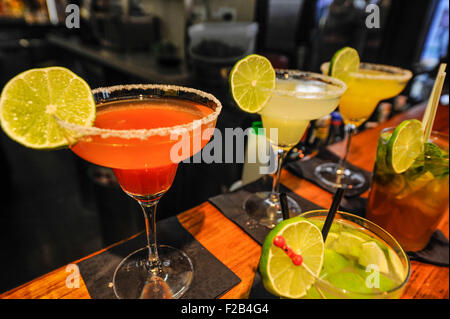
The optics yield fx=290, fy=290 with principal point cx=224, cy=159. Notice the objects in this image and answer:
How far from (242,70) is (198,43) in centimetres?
243

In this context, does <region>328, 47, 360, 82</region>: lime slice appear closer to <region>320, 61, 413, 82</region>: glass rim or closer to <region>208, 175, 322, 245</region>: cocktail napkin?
<region>320, 61, 413, 82</region>: glass rim

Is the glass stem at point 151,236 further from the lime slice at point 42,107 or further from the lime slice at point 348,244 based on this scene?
the lime slice at point 348,244

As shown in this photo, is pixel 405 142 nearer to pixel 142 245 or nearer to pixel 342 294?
pixel 342 294

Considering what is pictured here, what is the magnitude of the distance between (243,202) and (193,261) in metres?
0.36

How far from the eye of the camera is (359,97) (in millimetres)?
1341

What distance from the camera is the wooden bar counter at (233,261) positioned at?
768 millimetres

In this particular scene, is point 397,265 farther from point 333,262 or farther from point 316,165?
point 316,165

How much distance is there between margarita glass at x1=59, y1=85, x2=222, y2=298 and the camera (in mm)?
632

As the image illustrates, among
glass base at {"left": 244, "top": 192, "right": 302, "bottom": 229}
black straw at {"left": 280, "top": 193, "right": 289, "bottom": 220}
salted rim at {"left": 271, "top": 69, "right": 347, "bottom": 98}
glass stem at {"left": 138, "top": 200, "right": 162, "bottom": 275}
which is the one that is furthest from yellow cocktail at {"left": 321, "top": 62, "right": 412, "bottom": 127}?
glass stem at {"left": 138, "top": 200, "right": 162, "bottom": 275}

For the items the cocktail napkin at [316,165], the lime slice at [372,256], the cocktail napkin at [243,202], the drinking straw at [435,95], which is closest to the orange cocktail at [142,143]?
the cocktail napkin at [243,202]

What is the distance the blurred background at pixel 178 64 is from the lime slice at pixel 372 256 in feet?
2.65

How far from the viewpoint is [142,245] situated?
3.15ft

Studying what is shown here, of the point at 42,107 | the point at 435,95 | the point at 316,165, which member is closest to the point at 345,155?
the point at 316,165

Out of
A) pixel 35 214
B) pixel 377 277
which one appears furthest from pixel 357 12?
pixel 35 214
